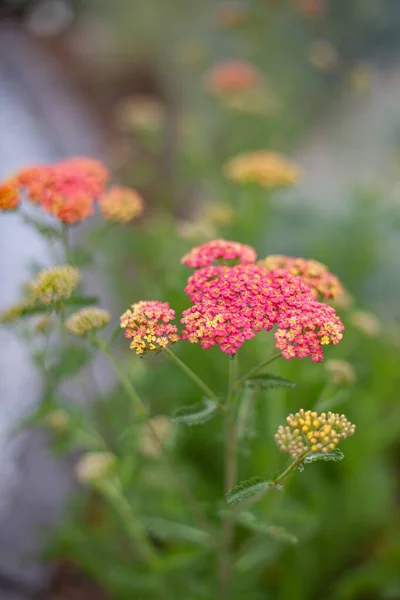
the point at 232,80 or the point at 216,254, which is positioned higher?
the point at 232,80

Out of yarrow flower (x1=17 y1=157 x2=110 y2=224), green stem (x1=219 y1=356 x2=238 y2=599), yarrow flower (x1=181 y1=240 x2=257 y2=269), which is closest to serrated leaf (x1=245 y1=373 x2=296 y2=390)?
green stem (x1=219 y1=356 x2=238 y2=599)

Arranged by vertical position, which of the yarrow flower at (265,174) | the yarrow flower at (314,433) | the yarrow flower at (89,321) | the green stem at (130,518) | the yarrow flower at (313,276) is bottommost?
the green stem at (130,518)

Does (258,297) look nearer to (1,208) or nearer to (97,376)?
(1,208)

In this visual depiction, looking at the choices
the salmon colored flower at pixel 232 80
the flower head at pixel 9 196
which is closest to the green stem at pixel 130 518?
the flower head at pixel 9 196

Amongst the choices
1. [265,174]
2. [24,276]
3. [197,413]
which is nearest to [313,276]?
[197,413]

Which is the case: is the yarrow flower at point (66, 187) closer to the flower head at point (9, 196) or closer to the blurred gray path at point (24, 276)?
the flower head at point (9, 196)

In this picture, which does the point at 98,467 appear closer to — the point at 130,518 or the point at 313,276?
the point at 130,518
